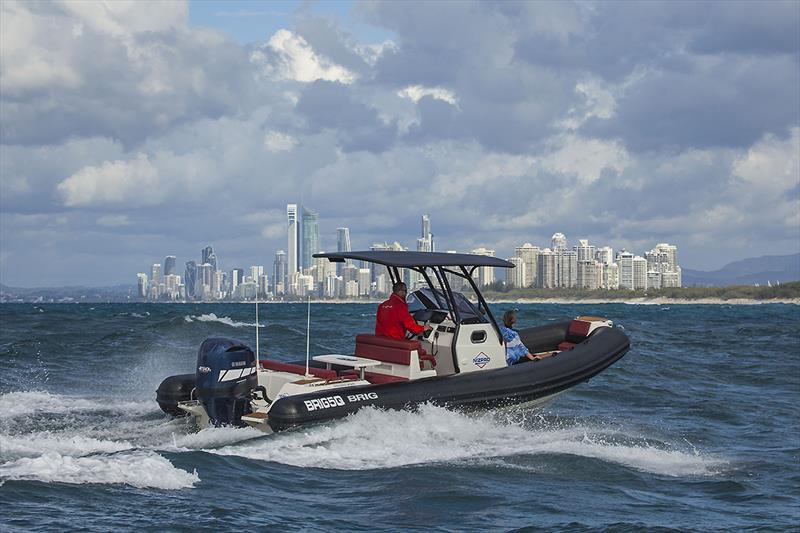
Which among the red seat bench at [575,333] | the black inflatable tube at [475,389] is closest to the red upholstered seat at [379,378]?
the black inflatable tube at [475,389]

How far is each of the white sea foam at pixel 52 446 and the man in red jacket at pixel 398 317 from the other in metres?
3.47

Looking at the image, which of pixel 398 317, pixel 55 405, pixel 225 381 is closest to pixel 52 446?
pixel 225 381

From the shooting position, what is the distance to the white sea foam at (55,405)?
11914 mm

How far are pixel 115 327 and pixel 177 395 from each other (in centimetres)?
2445

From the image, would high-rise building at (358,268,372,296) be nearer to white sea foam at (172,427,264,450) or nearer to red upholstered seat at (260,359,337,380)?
red upholstered seat at (260,359,337,380)

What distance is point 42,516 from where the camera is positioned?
6.87m

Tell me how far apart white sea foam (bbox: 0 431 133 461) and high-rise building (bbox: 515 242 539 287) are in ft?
489

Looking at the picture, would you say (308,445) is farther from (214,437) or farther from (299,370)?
(299,370)

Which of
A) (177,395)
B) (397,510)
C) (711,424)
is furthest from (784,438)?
(177,395)

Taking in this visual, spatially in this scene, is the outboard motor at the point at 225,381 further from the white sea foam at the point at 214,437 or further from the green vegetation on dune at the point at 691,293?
the green vegetation on dune at the point at 691,293

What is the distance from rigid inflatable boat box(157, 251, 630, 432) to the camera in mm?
10289

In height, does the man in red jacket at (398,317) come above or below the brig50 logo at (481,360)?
above

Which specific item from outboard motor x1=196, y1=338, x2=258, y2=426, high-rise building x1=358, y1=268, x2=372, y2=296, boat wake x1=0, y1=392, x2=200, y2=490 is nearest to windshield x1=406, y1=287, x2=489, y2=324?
outboard motor x1=196, y1=338, x2=258, y2=426

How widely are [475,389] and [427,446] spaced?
4.44 feet
